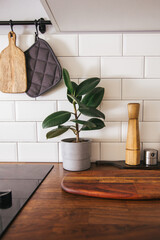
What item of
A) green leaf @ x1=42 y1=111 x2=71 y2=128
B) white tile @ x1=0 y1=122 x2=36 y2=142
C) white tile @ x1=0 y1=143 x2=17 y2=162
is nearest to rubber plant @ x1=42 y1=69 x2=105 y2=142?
green leaf @ x1=42 y1=111 x2=71 y2=128

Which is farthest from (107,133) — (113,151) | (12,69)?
(12,69)

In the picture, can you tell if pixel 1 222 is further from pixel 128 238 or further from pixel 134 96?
pixel 134 96

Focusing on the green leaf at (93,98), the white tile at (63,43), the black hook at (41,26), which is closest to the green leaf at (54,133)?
the green leaf at (93,98)

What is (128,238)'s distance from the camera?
12.8 inches

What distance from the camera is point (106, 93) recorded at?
0.79 metres

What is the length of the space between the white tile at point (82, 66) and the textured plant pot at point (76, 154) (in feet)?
1.07

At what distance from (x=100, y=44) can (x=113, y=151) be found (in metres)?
0.51

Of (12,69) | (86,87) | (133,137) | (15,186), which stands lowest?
(15,186)

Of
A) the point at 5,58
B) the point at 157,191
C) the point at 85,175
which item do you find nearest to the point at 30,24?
the point at 5,58

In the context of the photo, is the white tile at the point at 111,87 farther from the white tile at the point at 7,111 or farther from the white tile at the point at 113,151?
the white tile at the point at 7,111

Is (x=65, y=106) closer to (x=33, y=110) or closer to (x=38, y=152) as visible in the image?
(x=33, y=110)

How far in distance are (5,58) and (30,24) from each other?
194mm

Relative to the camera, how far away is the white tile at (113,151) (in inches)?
31.7

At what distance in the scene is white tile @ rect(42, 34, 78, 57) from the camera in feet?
2.56
